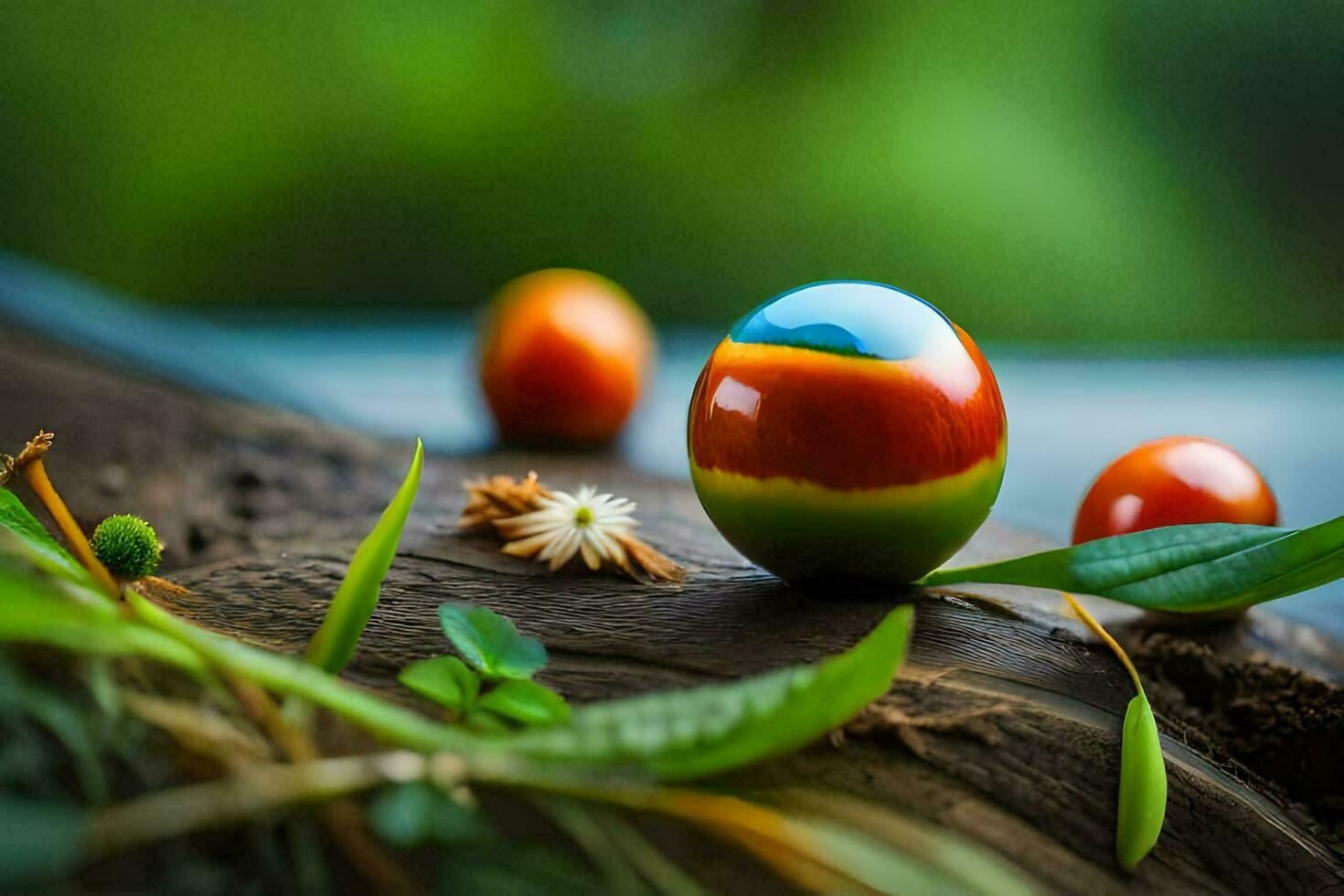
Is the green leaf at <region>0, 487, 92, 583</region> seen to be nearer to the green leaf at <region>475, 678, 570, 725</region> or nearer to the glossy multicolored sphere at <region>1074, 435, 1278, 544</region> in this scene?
the green leaf at <region>475, 678, 570, 725</region>

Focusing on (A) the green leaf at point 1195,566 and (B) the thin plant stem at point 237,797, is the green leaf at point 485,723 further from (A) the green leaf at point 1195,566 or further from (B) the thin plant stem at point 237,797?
(A) the green leaf at point 1195,566

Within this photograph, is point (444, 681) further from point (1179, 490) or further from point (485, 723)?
point (1179, 490)

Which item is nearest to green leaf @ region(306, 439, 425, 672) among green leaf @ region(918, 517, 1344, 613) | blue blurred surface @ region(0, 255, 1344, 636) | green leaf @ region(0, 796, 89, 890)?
green leaf @ region(0, 796, 89, 890)

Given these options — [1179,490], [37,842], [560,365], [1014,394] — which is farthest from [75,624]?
[1014,394]

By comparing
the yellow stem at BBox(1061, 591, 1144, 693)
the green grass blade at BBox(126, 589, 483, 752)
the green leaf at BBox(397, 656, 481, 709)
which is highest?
the yellow stem at BBox(1061, 591, 1144, 693)

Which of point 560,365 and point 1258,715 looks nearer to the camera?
point 1258,715

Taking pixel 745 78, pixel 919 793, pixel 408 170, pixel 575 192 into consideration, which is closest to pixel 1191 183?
pixel 745 78

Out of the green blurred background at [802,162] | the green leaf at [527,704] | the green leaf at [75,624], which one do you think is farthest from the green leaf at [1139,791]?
the green blurred background at [802,162]

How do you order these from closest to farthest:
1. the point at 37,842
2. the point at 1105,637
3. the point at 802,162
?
the point at 37,842 → the point at 1105,637 → the point at 802,162
